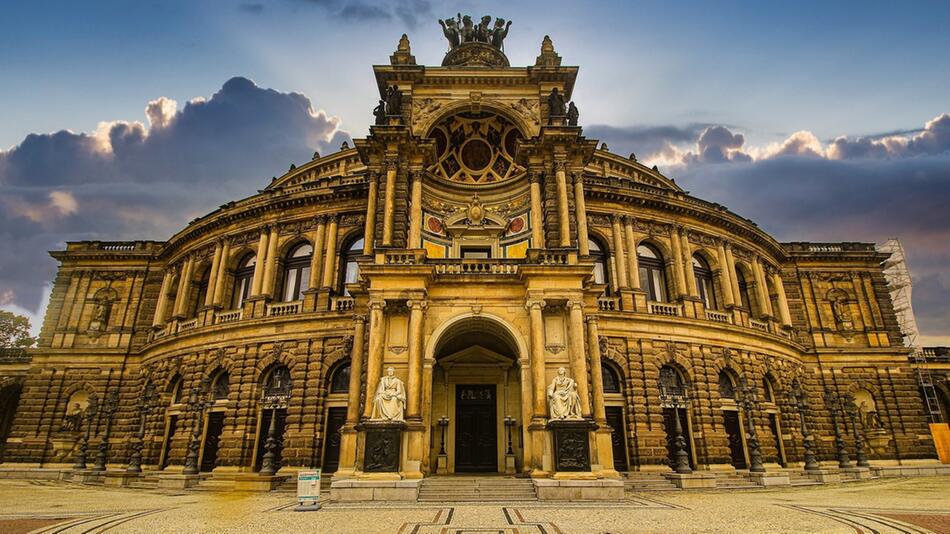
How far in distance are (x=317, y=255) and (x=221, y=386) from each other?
28.1ft

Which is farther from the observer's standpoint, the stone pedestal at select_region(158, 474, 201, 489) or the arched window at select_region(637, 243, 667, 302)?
the arched window at select_region(637, 243, 667, 302)

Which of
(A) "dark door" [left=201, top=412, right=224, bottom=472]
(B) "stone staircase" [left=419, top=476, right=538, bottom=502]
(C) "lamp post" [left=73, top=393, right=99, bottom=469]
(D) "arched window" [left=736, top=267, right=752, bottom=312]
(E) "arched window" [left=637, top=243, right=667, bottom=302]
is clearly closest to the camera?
(B) "stone staircase" [left=419, top=476, right=538, bottom=502]

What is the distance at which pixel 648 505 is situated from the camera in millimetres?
14352

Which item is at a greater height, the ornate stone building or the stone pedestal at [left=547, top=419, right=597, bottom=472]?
the ornate stone building

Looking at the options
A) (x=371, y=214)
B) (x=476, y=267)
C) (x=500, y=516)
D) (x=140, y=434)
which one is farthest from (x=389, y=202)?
(x=140, y=434)

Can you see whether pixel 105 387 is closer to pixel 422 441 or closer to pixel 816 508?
pixel 422 441

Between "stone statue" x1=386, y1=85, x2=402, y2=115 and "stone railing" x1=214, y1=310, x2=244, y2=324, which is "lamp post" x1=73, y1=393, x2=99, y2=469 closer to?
"stone railing" x1=214, y1=310, x2=244, y2=324

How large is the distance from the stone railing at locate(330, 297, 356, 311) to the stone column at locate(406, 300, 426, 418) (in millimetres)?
7928

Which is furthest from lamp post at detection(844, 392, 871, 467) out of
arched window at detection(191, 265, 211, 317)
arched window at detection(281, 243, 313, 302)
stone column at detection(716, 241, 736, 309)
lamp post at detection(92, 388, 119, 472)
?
lamp post at detection(92, 388, 119, 472)

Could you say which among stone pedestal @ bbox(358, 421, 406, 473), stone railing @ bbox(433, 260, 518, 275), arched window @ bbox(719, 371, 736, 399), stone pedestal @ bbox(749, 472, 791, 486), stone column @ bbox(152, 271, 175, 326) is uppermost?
stone column @ bbox(152, 271, 175, 326)

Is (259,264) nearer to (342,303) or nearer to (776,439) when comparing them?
(342,303)

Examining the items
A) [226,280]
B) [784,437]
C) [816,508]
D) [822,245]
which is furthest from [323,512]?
[822,245]

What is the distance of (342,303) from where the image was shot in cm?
2538

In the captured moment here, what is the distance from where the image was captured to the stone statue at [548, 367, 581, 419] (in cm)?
1672
